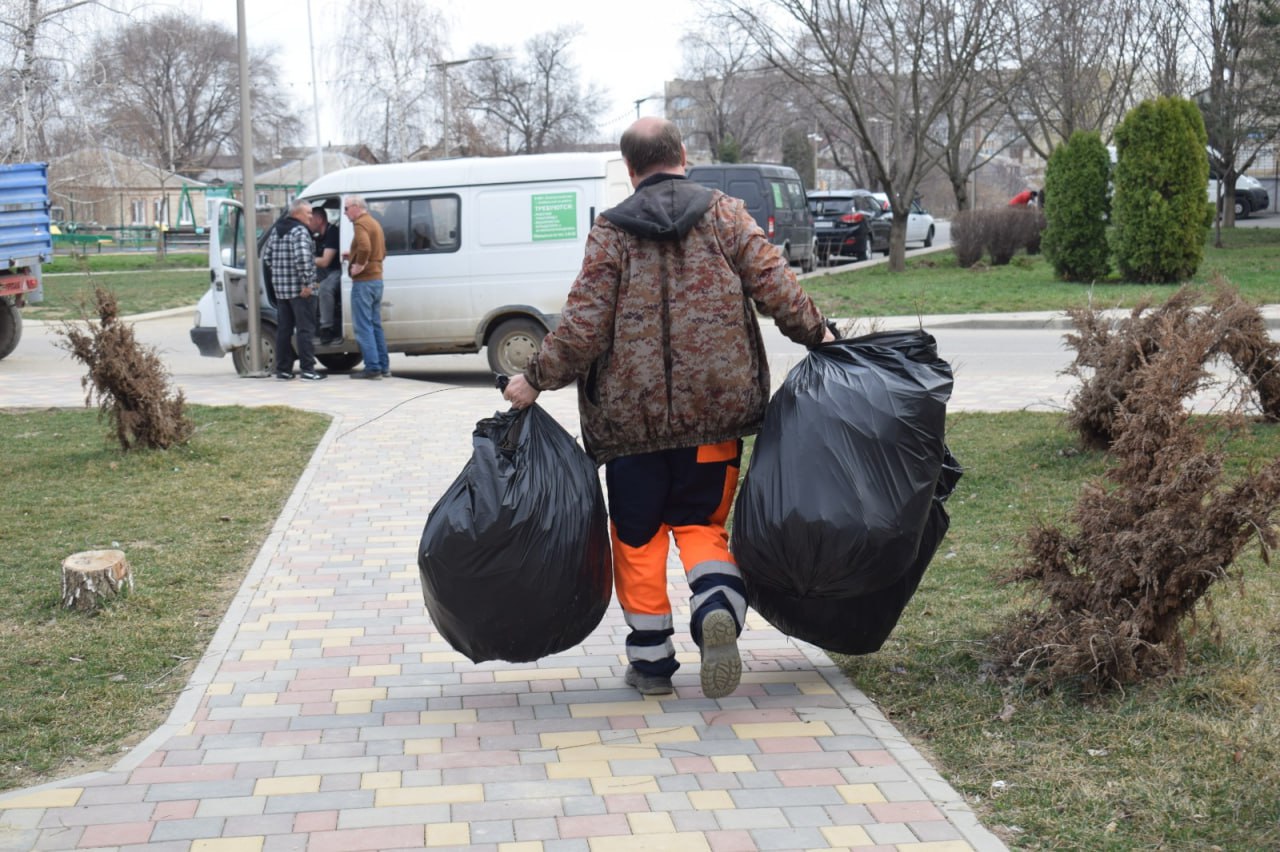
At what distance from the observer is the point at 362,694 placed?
4.38 metres

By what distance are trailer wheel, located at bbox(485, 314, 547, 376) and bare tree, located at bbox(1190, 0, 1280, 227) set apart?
69.3 ft

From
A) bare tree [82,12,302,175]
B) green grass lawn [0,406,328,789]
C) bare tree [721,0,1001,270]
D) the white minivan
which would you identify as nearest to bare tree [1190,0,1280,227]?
bare tree [721,0,1001,270]

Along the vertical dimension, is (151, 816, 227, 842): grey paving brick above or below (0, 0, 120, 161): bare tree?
below

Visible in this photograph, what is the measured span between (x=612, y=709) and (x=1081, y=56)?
29598 millimetres

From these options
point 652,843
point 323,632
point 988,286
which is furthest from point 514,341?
point 988,286

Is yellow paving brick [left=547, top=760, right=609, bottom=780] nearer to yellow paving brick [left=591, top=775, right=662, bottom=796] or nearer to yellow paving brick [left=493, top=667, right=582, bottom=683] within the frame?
yellow paving brick [left=591, top=775, right=662, bottom=796]

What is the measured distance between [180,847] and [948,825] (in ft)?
5.99

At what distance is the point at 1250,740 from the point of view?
3523mm

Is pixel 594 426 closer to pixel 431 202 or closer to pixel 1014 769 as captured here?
pixel 1014 769

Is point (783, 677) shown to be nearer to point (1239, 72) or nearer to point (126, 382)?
point (126, 382)

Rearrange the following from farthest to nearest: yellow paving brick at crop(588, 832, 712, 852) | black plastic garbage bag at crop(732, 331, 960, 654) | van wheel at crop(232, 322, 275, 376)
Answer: van wheel at crop(232, 322, 275, 376)
black plastic garbage bag at crop(732, 331, 960, 654)
yellow paving brick at crop(588, 832, 712, 852)

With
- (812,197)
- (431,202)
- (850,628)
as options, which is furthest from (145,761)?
(812,197)

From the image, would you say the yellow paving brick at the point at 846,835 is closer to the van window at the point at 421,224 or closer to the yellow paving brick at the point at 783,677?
the yellow paving brick at the point at 783,677

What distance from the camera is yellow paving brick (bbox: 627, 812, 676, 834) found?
10.8 ft
